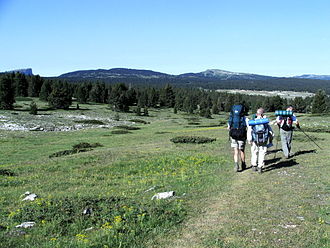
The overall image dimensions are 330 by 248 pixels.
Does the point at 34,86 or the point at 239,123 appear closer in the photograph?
the point at 239,123

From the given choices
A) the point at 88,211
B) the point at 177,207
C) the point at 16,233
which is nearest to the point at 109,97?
the point at 88,211

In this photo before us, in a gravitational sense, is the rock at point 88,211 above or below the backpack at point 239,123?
below

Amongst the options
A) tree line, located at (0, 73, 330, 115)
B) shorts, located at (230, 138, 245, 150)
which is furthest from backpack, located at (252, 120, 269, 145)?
tree line, located at (0, 73, 330, 115)

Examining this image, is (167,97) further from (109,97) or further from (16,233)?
(16,233)

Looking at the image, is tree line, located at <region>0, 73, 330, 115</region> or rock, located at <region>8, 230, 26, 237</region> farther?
tree line, located at <region>0, 73, 330, 115</region>

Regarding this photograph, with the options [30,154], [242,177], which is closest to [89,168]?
[242,177]

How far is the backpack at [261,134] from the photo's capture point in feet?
46.0

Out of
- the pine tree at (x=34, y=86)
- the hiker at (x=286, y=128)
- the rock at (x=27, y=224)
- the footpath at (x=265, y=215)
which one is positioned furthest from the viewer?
the pine tree at (x=34, y=86)

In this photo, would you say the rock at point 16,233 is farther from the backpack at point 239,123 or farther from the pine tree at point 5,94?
the pine tree at point 5,94

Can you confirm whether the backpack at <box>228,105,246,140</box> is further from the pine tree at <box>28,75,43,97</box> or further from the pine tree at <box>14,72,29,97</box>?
the pine tree at <box>28,75,43,97</box>

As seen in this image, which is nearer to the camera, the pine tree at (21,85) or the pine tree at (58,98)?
the pine tree at (58,98)

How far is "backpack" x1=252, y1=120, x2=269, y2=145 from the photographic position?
14.0 metres

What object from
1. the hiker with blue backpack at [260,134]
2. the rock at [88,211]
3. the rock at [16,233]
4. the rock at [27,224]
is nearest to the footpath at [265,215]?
the hiker with blue backpack at [260,134]

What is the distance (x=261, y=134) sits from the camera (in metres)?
14.1
